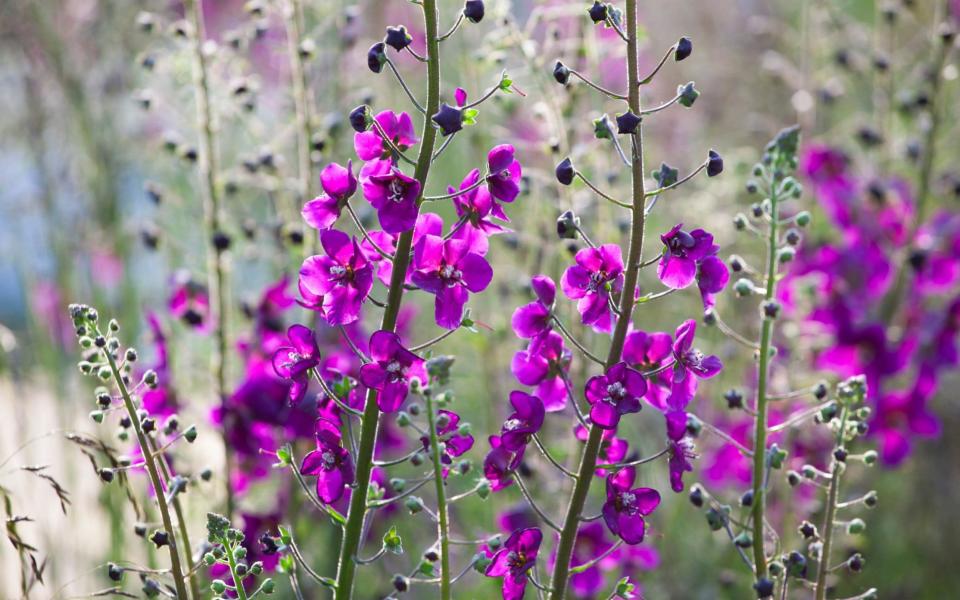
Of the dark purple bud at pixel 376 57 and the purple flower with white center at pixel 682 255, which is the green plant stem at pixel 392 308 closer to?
the dark purple bud at pixel 376 57

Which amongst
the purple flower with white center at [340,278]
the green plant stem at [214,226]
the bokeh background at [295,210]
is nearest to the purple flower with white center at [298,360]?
the purple flower with white center at [340,278]

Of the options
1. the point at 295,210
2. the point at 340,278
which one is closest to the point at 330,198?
the point at 340,278

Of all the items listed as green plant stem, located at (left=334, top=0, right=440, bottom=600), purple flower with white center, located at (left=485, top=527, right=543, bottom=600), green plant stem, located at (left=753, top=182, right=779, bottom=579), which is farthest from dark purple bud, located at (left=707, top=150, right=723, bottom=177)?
purple flower with white center, located at (left=485, top=527, right=543, bottom=600)

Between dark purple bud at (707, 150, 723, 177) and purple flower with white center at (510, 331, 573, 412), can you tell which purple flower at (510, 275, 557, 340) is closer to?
purple flower with white center at (510, 331, 573, 412)

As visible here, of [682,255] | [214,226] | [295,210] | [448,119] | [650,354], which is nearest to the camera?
[448,119]

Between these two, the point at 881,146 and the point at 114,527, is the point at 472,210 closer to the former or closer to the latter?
the point at 114,527

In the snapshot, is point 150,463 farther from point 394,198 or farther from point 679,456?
point 679,456
